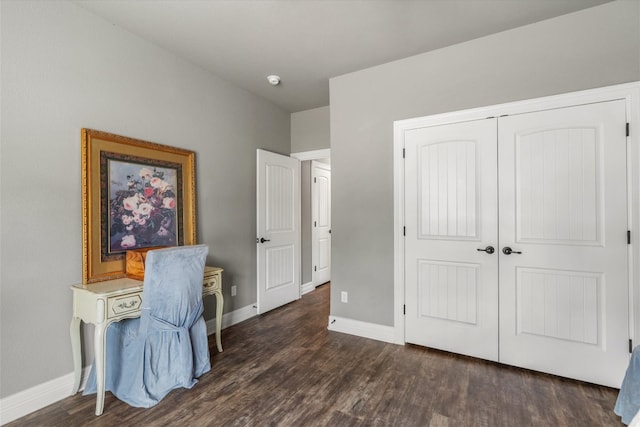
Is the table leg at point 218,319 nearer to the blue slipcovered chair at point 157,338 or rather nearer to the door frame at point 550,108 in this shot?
the blue slipcovered chair at point 157,338

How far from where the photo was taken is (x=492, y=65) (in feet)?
8.23

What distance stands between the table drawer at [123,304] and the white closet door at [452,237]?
2.22 m

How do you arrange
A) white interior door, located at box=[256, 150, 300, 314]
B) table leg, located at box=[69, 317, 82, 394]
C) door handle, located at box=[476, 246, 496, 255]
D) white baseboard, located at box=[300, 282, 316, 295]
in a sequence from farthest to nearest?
white baseboard, located at box=[300, 282, 316, 295] → white interior door, located at box=[256, 150, 300, 314] → door handle, located at box=[476, 246, 496, 255] → table leg, located at box=[69, 317, 82, 394]

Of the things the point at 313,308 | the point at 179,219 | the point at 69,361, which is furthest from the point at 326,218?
the point at 69,361

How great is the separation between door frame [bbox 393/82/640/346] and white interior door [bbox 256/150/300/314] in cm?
163

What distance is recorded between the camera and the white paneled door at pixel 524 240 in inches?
83.7

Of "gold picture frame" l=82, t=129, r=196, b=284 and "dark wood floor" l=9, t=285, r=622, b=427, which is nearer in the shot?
"dark wood floor" l=9, t=285, r=622, b=427

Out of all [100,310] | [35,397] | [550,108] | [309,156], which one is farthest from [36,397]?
[550,108]

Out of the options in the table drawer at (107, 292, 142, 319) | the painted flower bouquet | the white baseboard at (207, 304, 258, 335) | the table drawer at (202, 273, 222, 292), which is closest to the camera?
the table drawer at (107, 292, 142, 319)

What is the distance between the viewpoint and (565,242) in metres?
2.25

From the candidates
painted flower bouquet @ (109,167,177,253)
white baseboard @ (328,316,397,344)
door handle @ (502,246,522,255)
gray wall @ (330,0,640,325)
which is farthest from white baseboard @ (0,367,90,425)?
door handle @ (502,246,522,255)

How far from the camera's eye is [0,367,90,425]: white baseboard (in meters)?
1.79

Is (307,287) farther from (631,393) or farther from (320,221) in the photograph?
(631,393)

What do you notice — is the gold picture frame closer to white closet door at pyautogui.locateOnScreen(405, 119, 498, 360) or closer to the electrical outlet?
the electrical outlet
